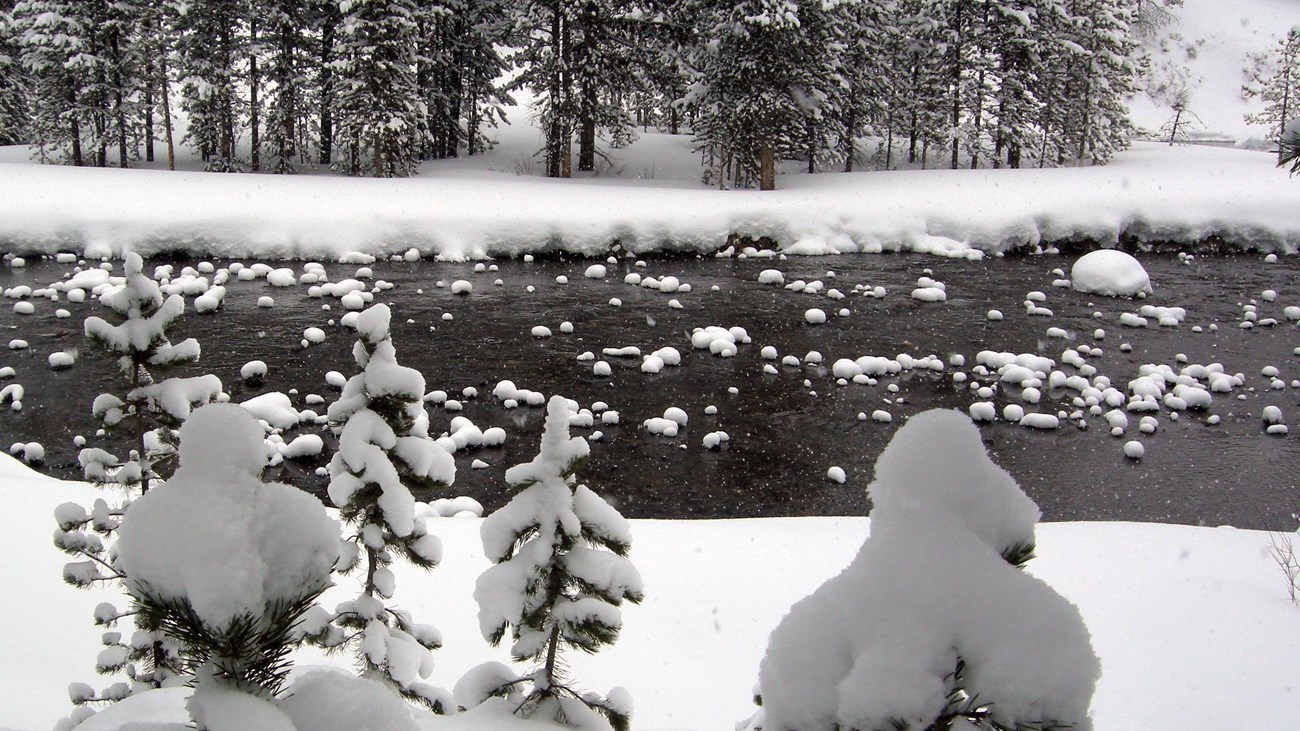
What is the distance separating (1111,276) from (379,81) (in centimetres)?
1994

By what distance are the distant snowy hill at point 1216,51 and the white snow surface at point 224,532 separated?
61289 mm

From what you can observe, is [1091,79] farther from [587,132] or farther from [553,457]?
[553,457]

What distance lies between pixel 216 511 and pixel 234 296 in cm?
1587

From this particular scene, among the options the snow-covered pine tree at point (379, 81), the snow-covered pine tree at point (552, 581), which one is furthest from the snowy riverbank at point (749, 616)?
the snow-covered pine tree at point (379, 81)

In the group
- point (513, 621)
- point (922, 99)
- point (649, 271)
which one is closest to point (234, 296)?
point (649, 271)

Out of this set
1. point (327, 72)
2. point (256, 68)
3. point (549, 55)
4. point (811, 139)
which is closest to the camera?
point (549, 55)

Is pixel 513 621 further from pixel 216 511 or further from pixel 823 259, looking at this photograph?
pixel 823 259

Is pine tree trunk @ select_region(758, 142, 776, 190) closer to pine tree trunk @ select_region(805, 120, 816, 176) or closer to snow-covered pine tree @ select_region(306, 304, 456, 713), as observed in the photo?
pine tree trunk @ select_region(805, 120, 816, 176)

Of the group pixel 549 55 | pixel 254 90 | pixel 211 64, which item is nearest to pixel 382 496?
pixel 549 55

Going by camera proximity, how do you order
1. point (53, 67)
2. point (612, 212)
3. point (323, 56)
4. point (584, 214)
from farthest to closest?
1. point (323, 56)
2. point (53, 67)
3. point (612, 212)
4. point (584, 214)

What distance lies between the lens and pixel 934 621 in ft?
4.41

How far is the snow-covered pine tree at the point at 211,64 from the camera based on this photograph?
2505 cm

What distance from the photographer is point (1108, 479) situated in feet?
31.6

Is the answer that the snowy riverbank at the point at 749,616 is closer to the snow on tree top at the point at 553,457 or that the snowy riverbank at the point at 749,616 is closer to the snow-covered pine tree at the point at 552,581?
the snow-covered pine tree at the point at 552,581
